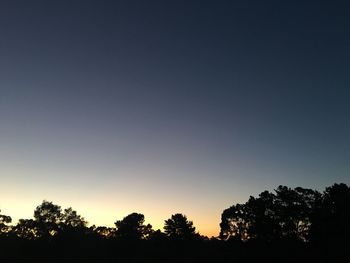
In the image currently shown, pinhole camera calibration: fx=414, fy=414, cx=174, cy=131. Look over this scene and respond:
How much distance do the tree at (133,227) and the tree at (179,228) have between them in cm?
1222

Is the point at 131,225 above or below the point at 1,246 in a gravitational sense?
above

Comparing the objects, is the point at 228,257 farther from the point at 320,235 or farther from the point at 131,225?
the point at 131,225

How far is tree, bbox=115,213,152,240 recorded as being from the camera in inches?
5487

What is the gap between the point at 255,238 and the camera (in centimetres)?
10512

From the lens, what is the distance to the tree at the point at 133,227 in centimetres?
13938

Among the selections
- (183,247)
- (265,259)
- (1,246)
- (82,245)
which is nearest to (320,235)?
(265,259)

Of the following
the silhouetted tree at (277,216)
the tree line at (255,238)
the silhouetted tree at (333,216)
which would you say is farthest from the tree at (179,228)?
the silhouetted tree at (333,216)

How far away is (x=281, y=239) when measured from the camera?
3962 inches

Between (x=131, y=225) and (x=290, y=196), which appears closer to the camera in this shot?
(x=290, y=196)

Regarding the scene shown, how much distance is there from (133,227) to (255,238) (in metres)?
50.5

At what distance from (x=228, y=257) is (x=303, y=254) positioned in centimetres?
1757

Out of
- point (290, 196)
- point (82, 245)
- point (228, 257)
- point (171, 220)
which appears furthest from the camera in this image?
point (171, 220)

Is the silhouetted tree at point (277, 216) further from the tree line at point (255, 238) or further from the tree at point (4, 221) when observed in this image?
the tree at point (4, 221)

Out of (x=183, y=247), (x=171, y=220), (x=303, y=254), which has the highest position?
(x=171, y=220)
